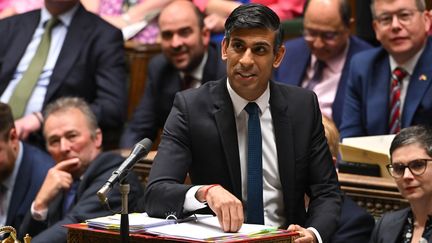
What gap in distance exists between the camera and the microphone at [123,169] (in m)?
2.50

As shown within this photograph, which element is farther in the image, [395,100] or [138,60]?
[138,60]

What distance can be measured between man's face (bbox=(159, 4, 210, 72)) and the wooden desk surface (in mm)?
2504

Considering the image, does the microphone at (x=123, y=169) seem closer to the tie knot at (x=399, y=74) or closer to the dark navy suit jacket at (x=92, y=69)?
the tie knot at (x=399, y=74)

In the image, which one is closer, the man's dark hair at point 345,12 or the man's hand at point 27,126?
the man's dark hair at point 345,12

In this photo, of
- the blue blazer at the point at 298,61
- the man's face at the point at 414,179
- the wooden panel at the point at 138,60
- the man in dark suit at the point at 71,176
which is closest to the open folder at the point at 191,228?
the man's face at the point at 414,179

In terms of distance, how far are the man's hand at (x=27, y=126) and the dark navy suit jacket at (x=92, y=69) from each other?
0.17 meters

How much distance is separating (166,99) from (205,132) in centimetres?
227

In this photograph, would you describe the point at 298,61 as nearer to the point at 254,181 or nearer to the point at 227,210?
the point at 254,181

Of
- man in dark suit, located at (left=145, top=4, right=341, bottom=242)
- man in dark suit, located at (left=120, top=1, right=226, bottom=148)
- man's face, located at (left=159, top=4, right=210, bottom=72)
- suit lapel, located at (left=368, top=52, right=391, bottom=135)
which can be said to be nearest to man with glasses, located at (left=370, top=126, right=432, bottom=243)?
man in dark suit, located at (left=145, top=4, right=341, bottom=242)

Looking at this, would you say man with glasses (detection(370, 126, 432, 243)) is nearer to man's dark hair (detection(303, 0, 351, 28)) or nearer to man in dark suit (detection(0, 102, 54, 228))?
man's dark hair (detection(303, 0, 351, 28))

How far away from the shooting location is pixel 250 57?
2.93m

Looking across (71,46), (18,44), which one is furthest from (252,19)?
(18,44)

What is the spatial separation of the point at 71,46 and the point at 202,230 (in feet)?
9.42

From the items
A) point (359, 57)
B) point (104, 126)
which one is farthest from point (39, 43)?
point (359, 57)
